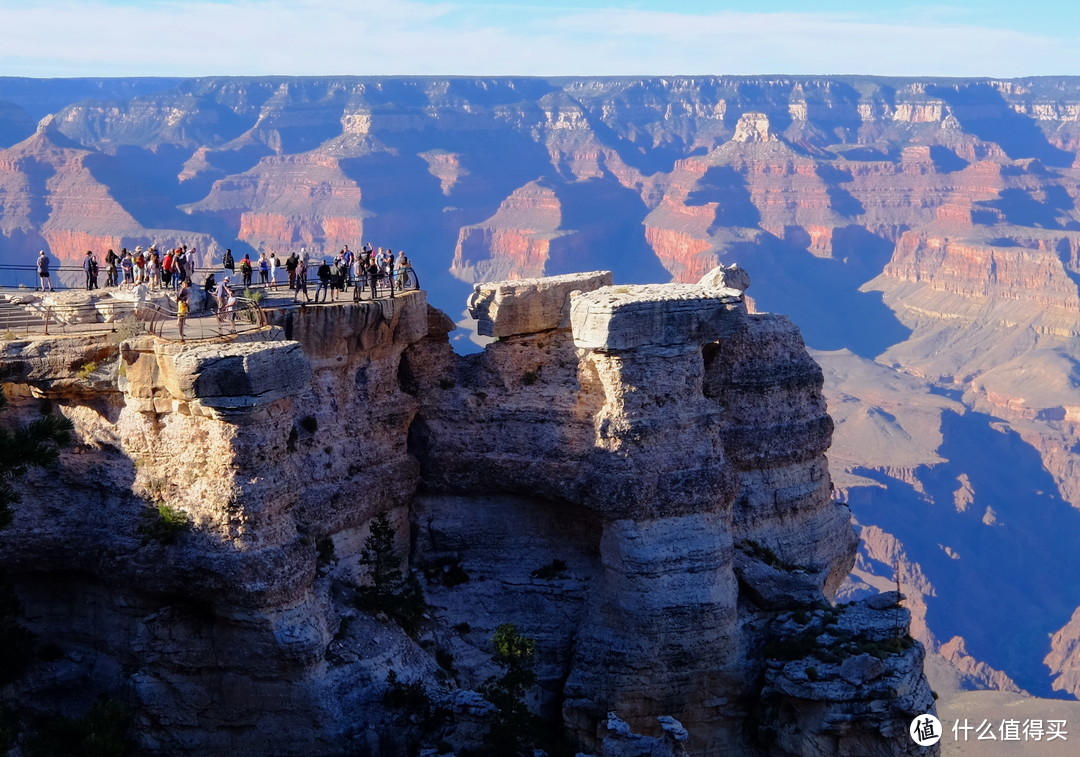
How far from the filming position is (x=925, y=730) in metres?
30.4

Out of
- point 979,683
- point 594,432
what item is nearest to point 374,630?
point 594,432

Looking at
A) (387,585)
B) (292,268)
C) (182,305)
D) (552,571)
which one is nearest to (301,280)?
(292,268)

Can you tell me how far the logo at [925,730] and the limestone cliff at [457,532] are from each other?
0.28 meters

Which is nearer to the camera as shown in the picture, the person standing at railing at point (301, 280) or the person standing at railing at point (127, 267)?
the person standing at railing at point (301, 280)

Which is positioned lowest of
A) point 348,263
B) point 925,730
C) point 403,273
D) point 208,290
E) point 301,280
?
point 925,730

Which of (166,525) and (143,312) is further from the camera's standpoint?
(143,312)

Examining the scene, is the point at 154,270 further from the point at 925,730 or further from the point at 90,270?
the point at 925,730

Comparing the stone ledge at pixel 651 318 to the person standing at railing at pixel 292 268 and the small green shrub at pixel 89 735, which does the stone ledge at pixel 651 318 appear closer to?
the person standing at railing at pixel 292 268

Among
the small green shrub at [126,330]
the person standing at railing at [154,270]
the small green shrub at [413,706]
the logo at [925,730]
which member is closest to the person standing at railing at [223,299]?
the small green shrub at [126,330]

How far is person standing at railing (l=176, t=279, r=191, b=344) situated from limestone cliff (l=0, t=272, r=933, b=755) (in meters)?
1.03

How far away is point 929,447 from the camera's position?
15812 centimetres

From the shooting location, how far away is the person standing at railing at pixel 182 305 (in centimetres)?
2873

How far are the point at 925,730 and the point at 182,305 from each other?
19.7 metres

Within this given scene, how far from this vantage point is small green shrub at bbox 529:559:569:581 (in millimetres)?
34281
